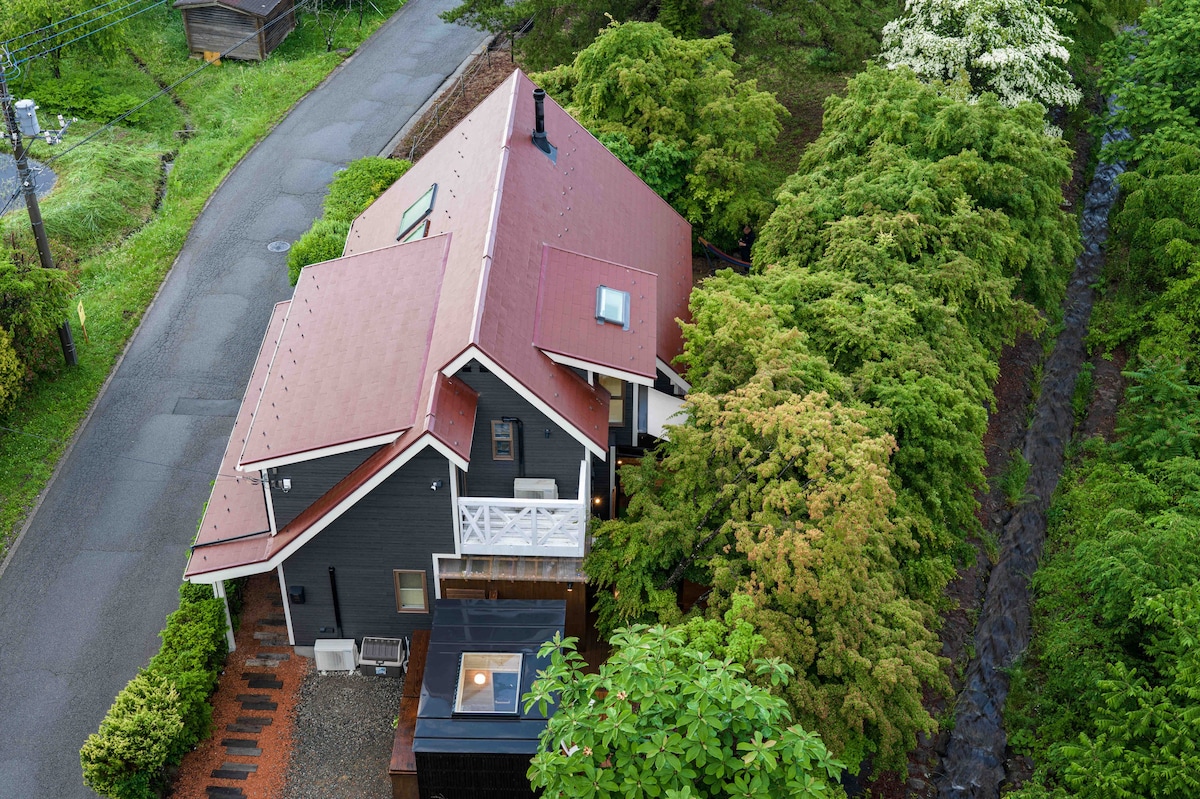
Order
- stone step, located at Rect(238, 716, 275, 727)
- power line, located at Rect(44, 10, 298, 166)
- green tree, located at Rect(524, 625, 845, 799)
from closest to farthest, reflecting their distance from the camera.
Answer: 1. green tree, located at Rect(524, 625, 845, 799)
2. stone step, located at Rect(238, 716, 275, 727)
3. power line, located at Rect(44, 10, 298, 166)

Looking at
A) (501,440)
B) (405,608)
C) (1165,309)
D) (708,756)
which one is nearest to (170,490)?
(405,608)

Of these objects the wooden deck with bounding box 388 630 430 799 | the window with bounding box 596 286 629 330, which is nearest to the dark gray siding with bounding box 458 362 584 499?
the window with bounding box 596 286 629 330

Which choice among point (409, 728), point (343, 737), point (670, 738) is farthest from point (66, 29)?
point (670, 738)

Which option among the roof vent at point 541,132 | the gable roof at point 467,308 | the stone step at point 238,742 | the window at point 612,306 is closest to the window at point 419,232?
the gable roof at point 467,308

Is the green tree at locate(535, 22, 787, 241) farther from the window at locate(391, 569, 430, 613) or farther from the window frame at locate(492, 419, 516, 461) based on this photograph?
the window at locate(391, 569, 430, 613)

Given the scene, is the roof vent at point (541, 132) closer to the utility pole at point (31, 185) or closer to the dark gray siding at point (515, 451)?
the dark gray siding at point (515, 451)

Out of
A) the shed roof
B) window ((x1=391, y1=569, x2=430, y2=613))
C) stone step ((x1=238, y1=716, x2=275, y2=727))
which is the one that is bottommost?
stone step ((x1=238, y1=716, x2=275, y2=727))

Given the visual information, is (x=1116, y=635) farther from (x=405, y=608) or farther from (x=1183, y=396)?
(x=405, y=608)

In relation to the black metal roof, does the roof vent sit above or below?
above
